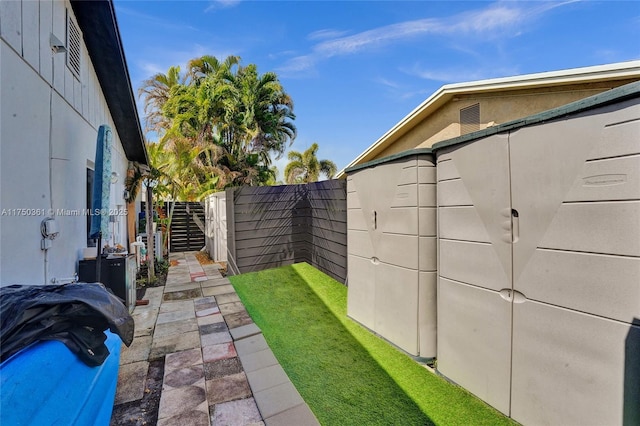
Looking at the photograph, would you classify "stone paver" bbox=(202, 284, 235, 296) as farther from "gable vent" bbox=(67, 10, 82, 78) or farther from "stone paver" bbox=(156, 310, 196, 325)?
"gable vent" bbox=(67, 10, 82, 78)

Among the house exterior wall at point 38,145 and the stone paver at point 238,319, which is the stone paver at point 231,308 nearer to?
the stone paver at point 238,319

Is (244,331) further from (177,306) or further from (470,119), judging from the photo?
(470,119)

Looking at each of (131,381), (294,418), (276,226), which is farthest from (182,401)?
(276,226)

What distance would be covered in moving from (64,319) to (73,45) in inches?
178

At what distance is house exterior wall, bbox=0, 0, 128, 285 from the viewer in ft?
8.05

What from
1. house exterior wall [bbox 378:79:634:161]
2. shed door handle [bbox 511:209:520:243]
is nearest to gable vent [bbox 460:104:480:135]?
house exterior wall [bbox 378:79:634:161]

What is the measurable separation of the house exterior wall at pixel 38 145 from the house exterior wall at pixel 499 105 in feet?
22.8

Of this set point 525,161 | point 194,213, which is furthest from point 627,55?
point 194,213

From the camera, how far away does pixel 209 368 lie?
329 cm

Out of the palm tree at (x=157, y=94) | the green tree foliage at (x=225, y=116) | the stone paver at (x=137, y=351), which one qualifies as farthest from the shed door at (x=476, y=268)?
the palm tree at (x=157, y=94)

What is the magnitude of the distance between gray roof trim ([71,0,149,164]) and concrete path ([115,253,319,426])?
4418 mm

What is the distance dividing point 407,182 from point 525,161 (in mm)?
1286

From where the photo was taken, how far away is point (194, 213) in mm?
12039

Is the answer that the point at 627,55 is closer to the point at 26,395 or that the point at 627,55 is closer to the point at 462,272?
the point at 462,272
